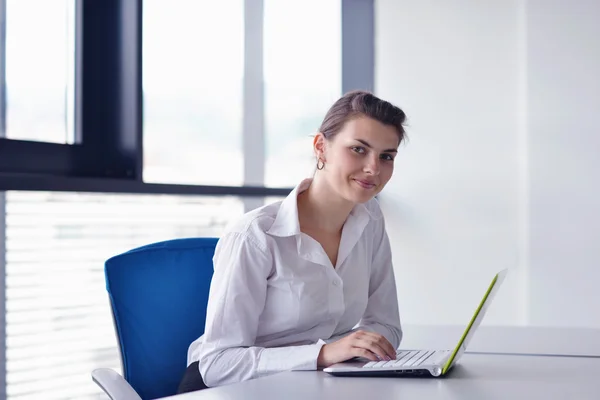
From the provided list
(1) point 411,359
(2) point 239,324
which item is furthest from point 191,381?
(1) point 411,359

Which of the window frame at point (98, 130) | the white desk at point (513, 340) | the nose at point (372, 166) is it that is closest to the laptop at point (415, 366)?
the white desk at point (513, 340)

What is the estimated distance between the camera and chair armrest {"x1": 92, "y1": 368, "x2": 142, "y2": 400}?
1457 mm

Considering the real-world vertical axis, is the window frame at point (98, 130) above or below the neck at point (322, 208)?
above

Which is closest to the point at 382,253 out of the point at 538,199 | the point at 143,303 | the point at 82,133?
the point at 143,303

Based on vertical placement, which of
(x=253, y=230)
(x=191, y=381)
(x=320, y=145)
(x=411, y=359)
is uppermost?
(x=320, y=145)

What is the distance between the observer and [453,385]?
133cm

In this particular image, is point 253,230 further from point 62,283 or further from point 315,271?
point 62,283

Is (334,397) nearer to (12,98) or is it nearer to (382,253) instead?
(382,253)

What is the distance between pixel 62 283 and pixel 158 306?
0.83m

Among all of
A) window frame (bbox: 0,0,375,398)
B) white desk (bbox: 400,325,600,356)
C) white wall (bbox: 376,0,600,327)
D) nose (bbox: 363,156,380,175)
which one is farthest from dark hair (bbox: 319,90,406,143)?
white wall (bbox: 376,0,600,327)

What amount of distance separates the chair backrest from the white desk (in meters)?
0.59

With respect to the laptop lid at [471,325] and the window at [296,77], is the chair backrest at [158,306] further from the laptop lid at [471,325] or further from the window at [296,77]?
the window at [296,77]

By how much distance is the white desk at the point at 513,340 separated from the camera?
5.76 feet

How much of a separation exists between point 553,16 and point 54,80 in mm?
2379
